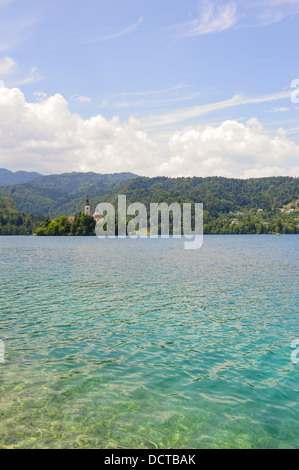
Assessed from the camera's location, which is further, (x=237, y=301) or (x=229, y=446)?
(x=237, y=301)

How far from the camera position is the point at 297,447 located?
978 cm

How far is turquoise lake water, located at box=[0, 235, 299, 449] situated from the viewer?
1031 centimetres

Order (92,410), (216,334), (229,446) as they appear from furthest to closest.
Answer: (216,334) < (92,410) < (229,446)

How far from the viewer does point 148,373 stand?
1470 cm

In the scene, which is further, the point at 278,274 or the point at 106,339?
the point at 278,274

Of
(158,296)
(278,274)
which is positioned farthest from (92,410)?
(278,274)

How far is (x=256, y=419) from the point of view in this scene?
1114cm

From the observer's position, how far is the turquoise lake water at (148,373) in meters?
10.3

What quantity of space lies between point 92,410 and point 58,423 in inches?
50.8


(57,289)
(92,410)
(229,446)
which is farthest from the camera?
(57,289)
